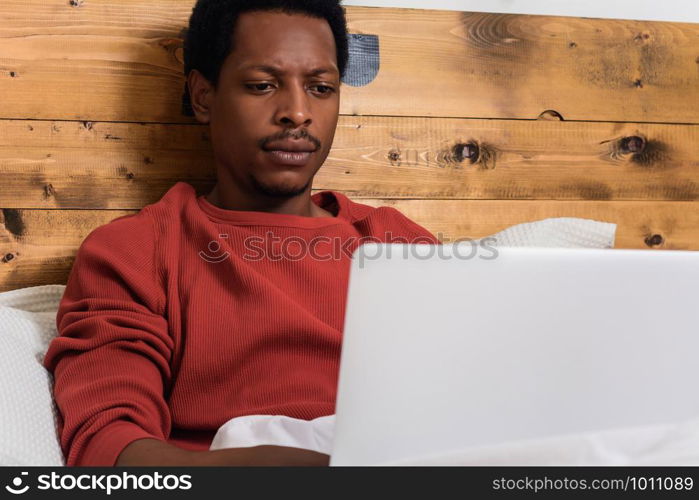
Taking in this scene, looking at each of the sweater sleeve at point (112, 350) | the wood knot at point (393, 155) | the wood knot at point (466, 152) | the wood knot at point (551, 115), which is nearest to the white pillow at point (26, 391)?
the sweater sleeve at point (112, 350)

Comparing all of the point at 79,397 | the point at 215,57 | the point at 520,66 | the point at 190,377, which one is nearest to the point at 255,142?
the point at 215,57

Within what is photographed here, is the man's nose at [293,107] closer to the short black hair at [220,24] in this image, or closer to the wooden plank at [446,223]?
the short black hair at [220,24]

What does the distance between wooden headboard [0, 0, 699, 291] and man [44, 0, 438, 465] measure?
0.12 meters

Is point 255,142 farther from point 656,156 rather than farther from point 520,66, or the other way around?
point 656,156

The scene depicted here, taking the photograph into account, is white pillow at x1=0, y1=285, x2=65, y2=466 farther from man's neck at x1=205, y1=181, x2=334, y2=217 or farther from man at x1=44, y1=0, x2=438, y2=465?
man's neck at x1=205, y1=181, x2=334, y2=217

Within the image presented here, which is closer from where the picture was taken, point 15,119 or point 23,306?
point 23,306

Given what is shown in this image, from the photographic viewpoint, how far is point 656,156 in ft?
5.17

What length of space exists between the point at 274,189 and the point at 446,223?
42 centimetres

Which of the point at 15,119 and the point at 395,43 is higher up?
the point at 395,43

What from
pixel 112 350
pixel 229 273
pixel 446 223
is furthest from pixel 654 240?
pixel 112 350

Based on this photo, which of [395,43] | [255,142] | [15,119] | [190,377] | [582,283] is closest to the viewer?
[582,283]

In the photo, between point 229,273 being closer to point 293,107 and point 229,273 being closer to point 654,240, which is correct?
point 293,107

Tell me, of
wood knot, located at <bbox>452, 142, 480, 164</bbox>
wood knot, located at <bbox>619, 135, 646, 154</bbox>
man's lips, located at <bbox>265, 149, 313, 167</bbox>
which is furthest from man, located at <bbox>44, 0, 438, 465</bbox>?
wood knot, located at <bbox>619, 135, 646, 154</bbox>
